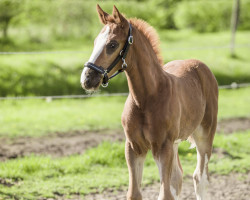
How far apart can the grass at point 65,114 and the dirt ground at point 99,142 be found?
468 mm

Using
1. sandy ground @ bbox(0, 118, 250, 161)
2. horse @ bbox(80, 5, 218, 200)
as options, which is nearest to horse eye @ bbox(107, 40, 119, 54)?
horse @ bbox(80, 5, 218, 200)

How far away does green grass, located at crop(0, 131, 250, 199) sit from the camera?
594cm

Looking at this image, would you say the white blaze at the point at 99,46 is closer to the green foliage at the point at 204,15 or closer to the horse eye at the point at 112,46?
the horse eye at the point at 112,46

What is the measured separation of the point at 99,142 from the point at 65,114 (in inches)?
92.3

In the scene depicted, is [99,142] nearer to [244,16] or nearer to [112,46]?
[112,46]

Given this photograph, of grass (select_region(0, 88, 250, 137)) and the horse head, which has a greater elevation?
the horse head

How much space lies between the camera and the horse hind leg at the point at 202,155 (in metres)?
4.98

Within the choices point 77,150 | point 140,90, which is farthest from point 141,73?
point 77,150

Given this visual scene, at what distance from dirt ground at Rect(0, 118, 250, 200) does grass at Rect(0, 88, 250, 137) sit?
1.53ft

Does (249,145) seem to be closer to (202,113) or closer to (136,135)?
(202,113)

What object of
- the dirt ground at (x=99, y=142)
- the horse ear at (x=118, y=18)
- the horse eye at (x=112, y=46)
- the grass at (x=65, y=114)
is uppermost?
the horse ear at (x=118, y=18)

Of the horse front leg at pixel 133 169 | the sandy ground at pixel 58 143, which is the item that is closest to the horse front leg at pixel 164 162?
the horse front leg at pixel 133 169

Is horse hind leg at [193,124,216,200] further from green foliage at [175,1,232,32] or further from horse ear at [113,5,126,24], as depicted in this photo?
green foliage at [175,1,232,32]

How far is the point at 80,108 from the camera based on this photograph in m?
11.1
